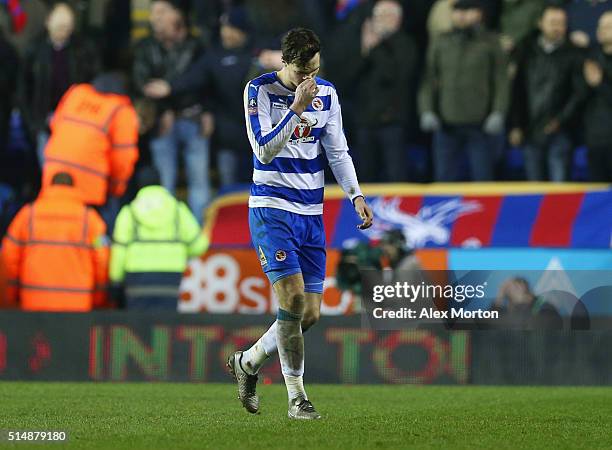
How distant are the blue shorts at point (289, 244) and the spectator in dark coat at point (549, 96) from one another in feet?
22.7

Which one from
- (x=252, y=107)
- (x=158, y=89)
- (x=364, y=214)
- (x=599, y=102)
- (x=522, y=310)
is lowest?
(x=522, y=310)

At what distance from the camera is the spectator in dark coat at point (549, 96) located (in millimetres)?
14617

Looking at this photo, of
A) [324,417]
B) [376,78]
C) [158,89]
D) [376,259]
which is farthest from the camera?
[158,89]

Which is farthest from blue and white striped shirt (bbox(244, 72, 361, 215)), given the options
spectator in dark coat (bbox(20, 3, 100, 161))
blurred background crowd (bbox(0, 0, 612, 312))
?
spectator in dark coat (bbox(20, 3, 100, 161))

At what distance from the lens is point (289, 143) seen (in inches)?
319

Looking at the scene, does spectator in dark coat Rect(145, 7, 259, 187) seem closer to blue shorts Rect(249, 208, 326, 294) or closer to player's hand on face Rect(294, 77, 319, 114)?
blue shorts Rect(249, 208, 326, 294)

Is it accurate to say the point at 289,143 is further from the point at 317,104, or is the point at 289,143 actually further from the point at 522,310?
the point at 522,310

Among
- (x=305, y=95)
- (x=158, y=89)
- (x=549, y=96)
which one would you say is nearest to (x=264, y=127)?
(x=305, y=95)

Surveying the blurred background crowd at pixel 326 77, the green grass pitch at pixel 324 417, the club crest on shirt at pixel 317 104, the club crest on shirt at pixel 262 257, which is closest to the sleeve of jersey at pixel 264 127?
the club crest on shirt at pixel 317 104

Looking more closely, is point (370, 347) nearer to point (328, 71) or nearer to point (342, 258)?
point (342, 258)

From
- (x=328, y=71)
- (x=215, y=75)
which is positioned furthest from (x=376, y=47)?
(x=215, y=75)

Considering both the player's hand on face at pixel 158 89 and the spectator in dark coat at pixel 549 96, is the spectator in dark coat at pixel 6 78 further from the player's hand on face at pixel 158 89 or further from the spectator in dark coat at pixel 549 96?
the spectator in dark coat at pixel 549 96

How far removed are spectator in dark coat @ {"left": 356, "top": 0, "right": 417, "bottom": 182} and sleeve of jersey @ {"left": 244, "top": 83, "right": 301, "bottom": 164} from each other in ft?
23.2

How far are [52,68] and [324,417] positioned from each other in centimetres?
819
